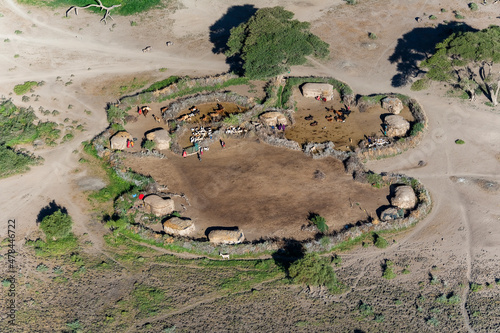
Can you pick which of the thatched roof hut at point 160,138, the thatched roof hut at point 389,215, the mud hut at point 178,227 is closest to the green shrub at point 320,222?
the thatched roof hut at point 389,215

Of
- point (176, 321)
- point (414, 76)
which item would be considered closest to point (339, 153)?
point (414, 76)

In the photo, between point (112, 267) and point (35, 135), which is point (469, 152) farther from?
point (35, 135)

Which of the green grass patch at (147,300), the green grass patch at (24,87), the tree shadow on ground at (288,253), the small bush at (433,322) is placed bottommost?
the green grass patch at (147,300)

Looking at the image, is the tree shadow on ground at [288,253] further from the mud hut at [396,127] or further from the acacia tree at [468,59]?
the acacia tree at [468,59]

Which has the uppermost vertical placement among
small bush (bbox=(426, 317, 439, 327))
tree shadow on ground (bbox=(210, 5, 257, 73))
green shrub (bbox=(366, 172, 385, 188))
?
tree shadow on ground (bbox=(210, 5, 257, 73))

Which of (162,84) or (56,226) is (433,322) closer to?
(56,226)

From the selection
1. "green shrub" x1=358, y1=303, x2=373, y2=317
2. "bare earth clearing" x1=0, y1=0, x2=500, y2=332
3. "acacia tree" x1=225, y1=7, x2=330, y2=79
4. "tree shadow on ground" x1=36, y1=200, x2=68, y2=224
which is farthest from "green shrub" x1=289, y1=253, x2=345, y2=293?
"acacia tree" x1=225, y1=7, x2=330, y2=79

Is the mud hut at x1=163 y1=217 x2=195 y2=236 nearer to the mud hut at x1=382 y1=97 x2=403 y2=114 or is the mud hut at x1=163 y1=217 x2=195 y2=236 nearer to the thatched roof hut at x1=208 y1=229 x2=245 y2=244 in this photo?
the thatched roof hut at x1=208 y1=229 x2=245 y2=244
